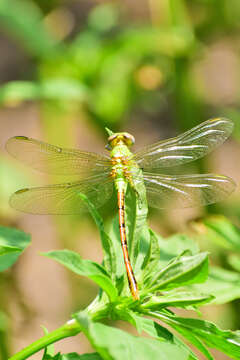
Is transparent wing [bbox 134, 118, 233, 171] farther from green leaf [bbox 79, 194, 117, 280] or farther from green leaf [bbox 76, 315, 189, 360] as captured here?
green leaf [bbox 76, 315, 189, 360]

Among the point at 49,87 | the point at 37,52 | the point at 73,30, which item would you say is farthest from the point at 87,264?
the point at 73,30

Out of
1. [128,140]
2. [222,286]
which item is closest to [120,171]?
[128,140]

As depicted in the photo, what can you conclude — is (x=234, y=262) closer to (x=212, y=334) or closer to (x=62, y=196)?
(x=212, y=334)

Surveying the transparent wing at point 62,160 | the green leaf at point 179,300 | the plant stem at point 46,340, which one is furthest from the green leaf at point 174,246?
the transparent wing at point 62,160

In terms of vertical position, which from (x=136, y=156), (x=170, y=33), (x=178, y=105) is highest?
(x=170, y=33)

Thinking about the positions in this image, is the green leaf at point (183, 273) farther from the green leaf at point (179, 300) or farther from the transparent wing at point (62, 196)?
the transparent wing at point (62, 196)

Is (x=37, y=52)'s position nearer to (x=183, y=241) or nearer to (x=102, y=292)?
(x=183, y=241)
